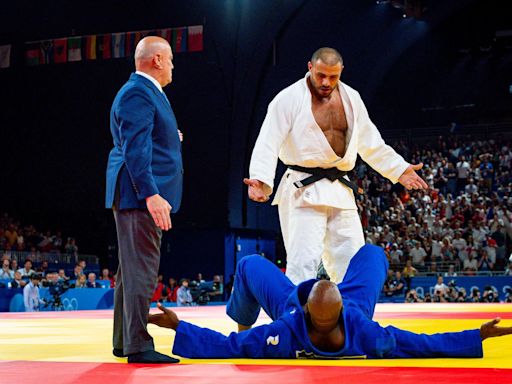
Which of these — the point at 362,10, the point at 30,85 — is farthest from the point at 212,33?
the point at 30,85

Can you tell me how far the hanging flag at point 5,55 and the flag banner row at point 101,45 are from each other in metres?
0.03

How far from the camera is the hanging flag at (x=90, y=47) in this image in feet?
77.2

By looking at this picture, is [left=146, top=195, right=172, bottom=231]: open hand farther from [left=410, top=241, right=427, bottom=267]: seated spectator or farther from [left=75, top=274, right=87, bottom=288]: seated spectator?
[left=410, top=241, right=427, bottom=267]: seated spectator

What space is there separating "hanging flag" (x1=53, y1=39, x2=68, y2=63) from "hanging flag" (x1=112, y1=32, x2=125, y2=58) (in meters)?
1.77

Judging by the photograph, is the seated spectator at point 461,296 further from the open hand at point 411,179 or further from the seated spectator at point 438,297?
the open hand at point 411,179

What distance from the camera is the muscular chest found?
5.30m

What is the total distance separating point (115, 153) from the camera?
4.07m

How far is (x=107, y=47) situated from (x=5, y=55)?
3751 millimetres

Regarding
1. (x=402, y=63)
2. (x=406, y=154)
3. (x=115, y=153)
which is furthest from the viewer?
(x=402, y=63)

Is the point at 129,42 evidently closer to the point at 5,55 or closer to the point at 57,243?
the point at 5,55

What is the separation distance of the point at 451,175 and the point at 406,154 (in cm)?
272

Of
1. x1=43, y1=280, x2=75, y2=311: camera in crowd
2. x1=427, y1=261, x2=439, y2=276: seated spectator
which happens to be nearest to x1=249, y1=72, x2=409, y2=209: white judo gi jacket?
x1=43, y1=280, x2=75, y2=311: camera in crowd

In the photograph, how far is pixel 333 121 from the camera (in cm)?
536

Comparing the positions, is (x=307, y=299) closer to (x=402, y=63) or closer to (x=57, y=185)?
(x=57, y=185)
